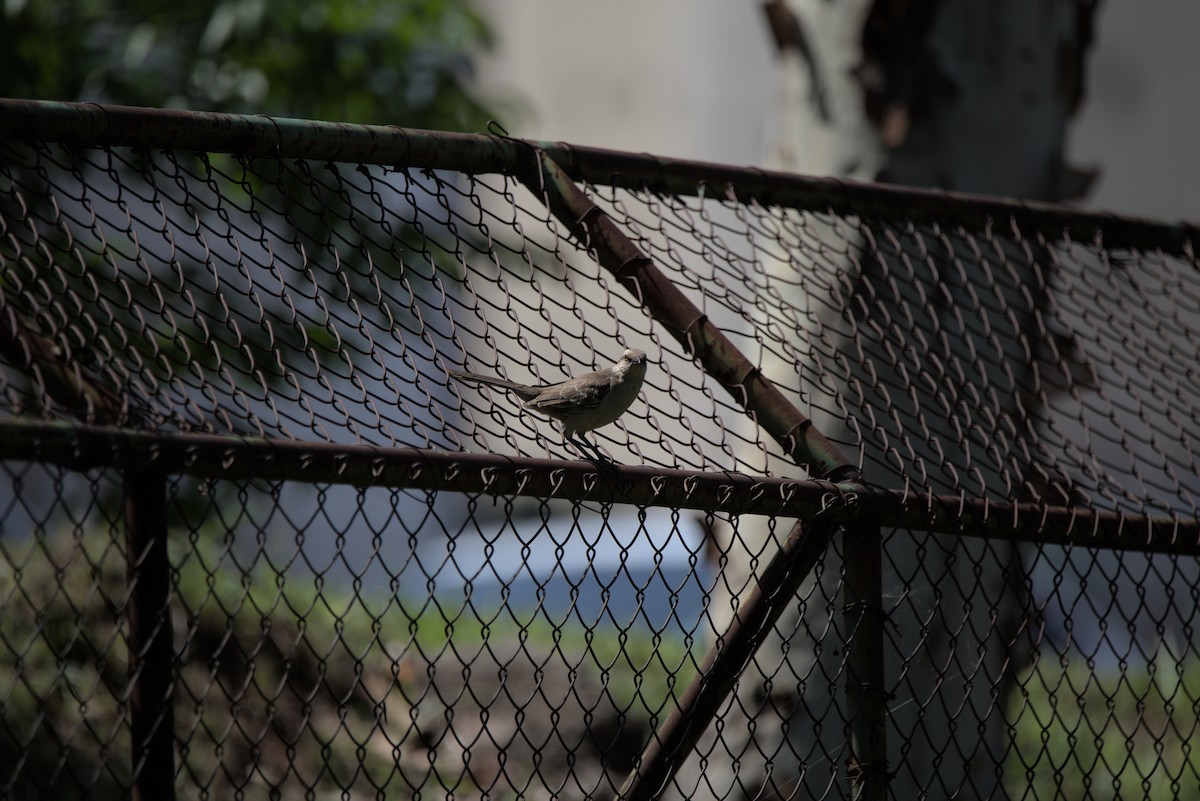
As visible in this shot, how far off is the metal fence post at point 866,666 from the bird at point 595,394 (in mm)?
976

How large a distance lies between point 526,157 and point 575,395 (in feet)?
2.59

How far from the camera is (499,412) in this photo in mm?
3133

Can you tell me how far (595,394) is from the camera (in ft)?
12.0

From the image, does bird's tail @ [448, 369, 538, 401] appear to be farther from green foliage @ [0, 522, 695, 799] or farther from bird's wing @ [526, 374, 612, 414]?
green foliage @ [0, 522, 695, 799]

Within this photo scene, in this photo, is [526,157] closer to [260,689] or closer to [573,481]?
[573,481]

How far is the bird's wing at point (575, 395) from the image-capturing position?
12.1ft

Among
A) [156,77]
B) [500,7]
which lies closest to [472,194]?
[156,77]

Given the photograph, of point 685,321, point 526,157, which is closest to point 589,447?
point 685,321

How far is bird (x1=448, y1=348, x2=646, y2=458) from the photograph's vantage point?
365 cm

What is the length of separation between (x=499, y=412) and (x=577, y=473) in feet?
1.83

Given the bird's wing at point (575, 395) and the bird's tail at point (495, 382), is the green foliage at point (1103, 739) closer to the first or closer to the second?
the bird's wing at point (575, 395)

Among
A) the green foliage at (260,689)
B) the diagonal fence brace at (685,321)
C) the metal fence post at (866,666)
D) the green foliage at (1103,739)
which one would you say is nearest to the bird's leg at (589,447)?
the diagonal fence brace at (685,321)

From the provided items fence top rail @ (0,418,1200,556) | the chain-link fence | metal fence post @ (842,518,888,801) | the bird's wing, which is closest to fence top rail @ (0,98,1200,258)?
the chain-link fence

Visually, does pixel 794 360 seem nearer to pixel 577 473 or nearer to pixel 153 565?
pixel 577 473
